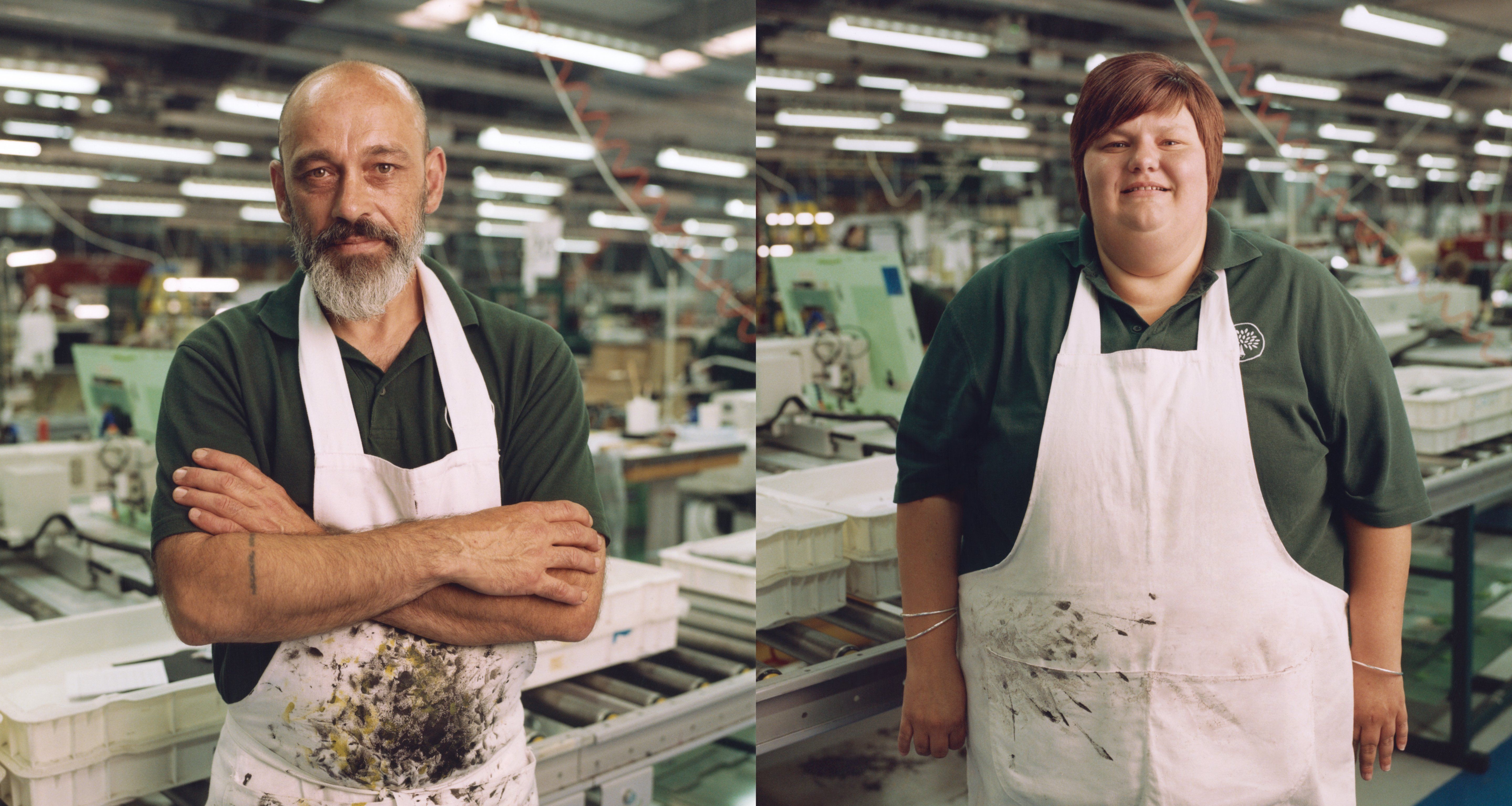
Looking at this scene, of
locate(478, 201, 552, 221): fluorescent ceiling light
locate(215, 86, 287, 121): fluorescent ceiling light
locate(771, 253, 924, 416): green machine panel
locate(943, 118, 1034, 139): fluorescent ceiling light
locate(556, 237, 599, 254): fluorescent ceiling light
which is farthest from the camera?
locate(556, 237, 599, 254): fluorescent ceiling light

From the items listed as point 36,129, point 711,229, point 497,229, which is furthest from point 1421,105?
point 497,229

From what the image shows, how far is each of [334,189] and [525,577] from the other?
546 mm

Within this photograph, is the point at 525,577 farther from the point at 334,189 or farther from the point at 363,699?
the point at 334,189

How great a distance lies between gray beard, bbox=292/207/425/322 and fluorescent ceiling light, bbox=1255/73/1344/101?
26.0ft

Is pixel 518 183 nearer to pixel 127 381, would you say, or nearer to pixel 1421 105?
pixel 1421 105

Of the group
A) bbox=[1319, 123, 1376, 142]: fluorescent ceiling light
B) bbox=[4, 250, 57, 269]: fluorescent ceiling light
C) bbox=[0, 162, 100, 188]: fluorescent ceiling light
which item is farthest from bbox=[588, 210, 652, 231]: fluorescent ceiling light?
bbox=[1319, 123, 1376, 142]: fluorescent ceiling light

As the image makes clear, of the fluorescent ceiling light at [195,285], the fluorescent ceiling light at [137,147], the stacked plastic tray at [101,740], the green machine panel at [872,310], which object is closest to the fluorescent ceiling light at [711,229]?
the fluorescent ceiling light at [137,147]

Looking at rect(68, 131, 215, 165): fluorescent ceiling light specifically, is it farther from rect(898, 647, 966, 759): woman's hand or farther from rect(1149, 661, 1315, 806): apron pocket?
rect(1149, 661, 1315, 806): apron pocket

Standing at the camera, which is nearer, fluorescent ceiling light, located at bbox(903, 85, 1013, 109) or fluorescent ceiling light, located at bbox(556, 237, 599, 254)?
fluorescent ceiling light, located at bbox(903, 85, 1013, 109)

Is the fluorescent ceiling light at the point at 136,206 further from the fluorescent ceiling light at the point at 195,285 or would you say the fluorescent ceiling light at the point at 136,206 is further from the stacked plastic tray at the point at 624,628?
the stacked plastic tray at the point at 624,628

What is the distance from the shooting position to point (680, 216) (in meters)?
15.3

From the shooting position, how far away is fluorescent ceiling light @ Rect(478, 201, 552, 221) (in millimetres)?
15219

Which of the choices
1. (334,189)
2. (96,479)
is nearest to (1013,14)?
(96,479)

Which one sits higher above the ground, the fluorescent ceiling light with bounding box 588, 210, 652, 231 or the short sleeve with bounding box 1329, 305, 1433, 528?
the fluorescent ceiling light with bounding box 588, 210, 652, 231
